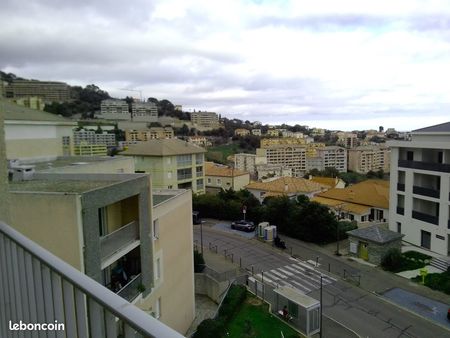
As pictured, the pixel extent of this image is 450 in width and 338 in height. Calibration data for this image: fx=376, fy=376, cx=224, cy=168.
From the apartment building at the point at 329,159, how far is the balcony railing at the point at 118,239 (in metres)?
103

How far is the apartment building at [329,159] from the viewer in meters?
113

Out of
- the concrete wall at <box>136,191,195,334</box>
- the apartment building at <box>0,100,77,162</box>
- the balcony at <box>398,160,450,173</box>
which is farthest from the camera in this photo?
the balcony at <box>398,160,450,173</box>

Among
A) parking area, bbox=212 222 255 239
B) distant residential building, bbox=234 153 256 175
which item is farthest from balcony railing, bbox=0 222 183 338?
distant residential building, bbox=234 153 256 175

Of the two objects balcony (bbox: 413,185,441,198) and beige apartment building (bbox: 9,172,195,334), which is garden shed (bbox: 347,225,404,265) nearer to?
balcony (bbox: 413,185,441,198)

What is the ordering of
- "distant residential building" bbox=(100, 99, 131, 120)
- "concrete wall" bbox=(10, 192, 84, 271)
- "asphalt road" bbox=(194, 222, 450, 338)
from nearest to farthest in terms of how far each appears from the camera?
"concrete wall" bbox=(10, 192, 84, 271), "asphalt road" bbox=(194, 222, 450, 338), "distant residential building" bbox=(100, 99, 131, 120)

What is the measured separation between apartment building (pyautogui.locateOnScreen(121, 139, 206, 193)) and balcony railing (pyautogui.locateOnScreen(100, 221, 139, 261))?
30900mm

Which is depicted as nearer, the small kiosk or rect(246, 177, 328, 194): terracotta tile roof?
the small kiosk

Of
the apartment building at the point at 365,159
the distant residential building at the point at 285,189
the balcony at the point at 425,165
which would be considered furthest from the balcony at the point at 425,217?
the apartment building at the point at 365,159

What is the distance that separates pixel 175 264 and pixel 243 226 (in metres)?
20.7

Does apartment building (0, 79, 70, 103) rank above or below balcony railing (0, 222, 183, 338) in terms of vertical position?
above

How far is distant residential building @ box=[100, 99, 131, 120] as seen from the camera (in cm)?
14312

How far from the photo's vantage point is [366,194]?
140 ft

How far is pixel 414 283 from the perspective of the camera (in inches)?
969

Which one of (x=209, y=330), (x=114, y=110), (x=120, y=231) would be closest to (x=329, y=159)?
(x=114, y=110)
